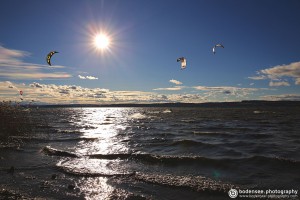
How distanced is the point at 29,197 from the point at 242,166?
9.56 metres

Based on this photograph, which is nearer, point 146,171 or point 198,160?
point 146,171

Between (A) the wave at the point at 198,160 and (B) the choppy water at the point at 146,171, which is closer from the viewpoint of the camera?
(B) the choppy water at the point at 146,171

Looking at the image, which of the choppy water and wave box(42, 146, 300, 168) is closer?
the choppy water

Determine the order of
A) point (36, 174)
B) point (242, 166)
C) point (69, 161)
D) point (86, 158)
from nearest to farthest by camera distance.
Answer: point (36, 174) → point (242, 166) → point (69, 161) → point (86, 158)

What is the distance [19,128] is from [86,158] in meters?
9.52

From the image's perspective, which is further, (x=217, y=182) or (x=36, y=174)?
(x=36, y=174)

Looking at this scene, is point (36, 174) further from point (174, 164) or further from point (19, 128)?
point (19, 128)

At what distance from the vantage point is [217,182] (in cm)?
1083

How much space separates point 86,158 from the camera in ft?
52.0

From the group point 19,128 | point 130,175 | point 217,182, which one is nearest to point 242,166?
point 217,182

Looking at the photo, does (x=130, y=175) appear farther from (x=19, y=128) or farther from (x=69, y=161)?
(x=19, y=128)

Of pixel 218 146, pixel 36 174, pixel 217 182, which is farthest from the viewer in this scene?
pixel 218 146

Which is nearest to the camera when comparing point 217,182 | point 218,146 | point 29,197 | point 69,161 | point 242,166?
point 29,197

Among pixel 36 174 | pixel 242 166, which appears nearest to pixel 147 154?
pixel 242 166
